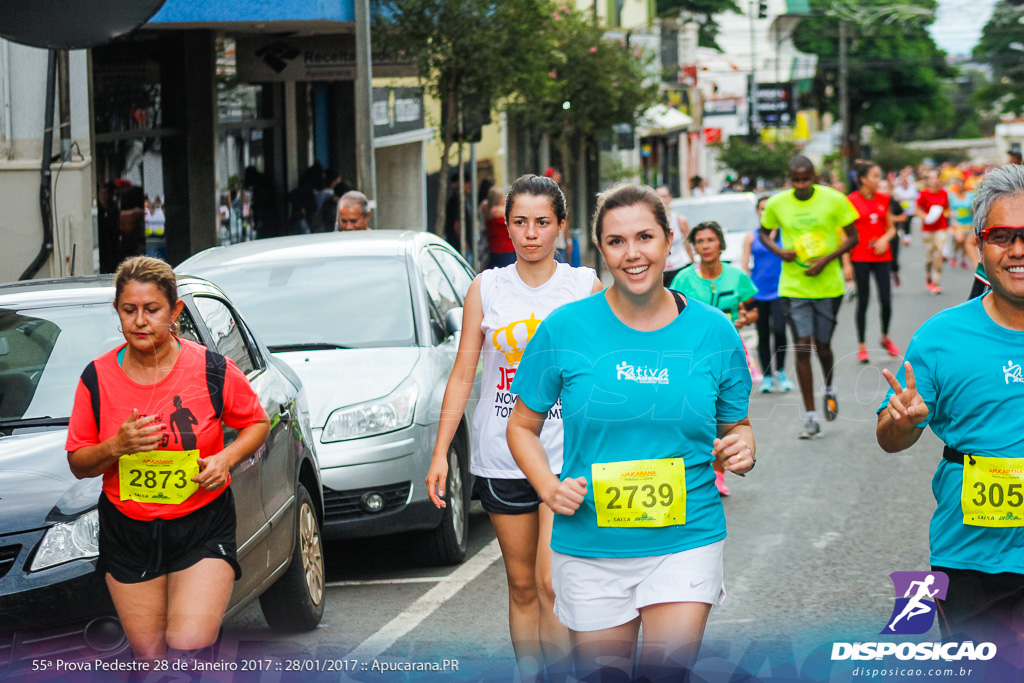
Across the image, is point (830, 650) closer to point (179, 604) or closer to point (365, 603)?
point (179, 604)

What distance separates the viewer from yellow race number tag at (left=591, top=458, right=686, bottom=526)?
11.8 ft

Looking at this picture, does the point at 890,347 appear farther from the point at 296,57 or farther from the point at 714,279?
the point at 296,57

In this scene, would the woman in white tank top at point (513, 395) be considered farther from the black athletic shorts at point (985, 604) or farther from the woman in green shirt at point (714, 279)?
the woman in green shirt at point (714, 279)

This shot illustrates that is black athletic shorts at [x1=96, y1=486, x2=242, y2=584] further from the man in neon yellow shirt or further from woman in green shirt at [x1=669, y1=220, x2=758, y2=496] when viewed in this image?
the man in neon yellow shirt

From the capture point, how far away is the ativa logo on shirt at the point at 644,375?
359 centimetres

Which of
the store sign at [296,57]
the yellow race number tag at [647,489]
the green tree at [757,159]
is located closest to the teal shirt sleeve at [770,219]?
the yellow race number tag at [647,489]

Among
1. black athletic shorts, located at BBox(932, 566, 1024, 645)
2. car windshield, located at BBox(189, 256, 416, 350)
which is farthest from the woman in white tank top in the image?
car windshield, located at BBox(189, 256, 416, 350)

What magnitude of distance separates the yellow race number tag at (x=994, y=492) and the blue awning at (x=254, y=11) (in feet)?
39.4

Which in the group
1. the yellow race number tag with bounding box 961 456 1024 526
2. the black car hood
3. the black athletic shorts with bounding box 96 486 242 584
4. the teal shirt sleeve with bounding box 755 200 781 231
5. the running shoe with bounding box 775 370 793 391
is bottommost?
the running shoe with bounding box 775 370 793 391

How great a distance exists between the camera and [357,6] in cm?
1428

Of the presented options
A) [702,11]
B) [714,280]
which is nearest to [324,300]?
[714,280]

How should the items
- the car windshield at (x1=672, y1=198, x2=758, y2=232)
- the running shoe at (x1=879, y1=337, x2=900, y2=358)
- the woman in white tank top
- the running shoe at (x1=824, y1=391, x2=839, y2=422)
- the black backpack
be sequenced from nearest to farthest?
the black backpack < the woman in white tank top < the running shoe at (x1=824, y1=391, x2=839, y2=422) < the running shoe at (x1=879, y1=337, x2=900, y2=358) < the car windshield at (x1=672, y1=198, x2=758, y2=232)

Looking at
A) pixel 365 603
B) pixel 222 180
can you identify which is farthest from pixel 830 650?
pixel 222 180

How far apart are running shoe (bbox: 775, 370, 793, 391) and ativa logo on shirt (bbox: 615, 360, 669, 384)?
Result: 9.22 metres
